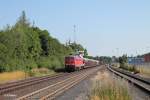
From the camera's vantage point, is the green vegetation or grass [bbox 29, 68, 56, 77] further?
grass [bbox 29, 68, 56, 77]

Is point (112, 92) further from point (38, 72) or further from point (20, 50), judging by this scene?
point (20, 50)

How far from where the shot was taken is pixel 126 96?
1991 centimetres

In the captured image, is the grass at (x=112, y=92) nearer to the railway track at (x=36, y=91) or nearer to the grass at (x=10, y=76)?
the railway track at (x=36, y=91)

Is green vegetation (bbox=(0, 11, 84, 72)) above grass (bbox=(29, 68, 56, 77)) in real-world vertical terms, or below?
above

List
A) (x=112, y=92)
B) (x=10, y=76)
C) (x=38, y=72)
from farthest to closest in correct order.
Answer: (x=38, y=72) < (x=10, y=76) < (x=112, y=92)

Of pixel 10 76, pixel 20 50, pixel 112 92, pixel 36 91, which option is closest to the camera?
pixel 112 92

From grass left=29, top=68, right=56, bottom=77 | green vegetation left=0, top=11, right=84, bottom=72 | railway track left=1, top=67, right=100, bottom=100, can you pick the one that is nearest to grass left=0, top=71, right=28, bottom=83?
green vegetation left=0, top=11, right=84, bottom=72

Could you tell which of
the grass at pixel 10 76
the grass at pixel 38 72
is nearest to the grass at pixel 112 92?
the grass at pixel 10 76

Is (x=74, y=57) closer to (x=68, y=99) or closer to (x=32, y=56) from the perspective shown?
(x=32, y=56)

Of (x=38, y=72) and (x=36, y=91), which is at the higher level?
(x=38, y=72)

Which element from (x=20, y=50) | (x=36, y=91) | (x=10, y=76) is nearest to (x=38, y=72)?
(x=20, y=50)

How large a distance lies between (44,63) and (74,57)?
10.7 m

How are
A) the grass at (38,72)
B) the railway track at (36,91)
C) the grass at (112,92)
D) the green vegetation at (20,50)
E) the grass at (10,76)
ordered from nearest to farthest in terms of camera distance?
the grass at (112,92)
the railway track at (36,91)
the grass at (10,76)
the green vegetation at (20,50)
the grass at (38,72)

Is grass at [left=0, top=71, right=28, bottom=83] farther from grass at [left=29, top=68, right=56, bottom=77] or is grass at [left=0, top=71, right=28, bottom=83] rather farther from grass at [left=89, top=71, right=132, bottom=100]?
grass at [left=89, top=71, right=132, bottom=100]
